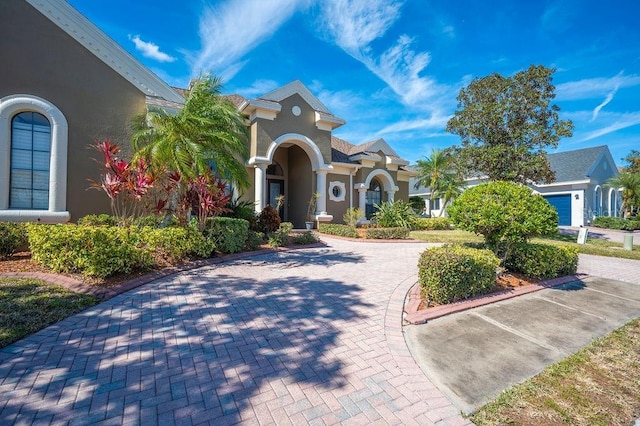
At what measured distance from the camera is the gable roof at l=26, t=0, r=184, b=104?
9266 millimetres

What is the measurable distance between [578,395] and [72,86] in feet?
47.8

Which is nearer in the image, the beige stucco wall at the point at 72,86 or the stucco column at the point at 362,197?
the beige stucco wall at the point at 72,86

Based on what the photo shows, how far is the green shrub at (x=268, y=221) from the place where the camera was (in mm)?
12758

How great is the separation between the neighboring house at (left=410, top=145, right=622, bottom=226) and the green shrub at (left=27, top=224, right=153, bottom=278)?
83.1ft

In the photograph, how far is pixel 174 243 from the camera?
303 inches

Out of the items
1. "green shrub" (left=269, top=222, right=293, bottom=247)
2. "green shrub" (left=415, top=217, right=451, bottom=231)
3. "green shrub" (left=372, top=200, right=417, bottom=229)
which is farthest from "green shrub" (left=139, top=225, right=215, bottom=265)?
"green shrub" (left=415, top=217, right=451, bottom=231)

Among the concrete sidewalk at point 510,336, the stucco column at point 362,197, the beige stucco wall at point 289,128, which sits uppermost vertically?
the beige stucco wall at point 289,128

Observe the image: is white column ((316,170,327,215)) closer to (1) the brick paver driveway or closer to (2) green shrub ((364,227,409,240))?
(2) green shrub ((364,227,409,240))

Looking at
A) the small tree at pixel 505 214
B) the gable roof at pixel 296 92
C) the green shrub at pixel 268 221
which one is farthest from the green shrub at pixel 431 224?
the small tree at pixel 505 214

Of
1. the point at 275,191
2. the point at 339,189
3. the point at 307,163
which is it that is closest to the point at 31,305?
the point at 307,163

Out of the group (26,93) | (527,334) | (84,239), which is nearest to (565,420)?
(527,334)

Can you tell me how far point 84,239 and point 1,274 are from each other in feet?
6.92

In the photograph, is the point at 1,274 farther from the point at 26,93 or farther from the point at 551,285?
the point at 551,285

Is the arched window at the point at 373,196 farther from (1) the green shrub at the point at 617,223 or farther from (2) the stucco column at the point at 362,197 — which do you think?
(1) the green shrub at the point at 617,223
